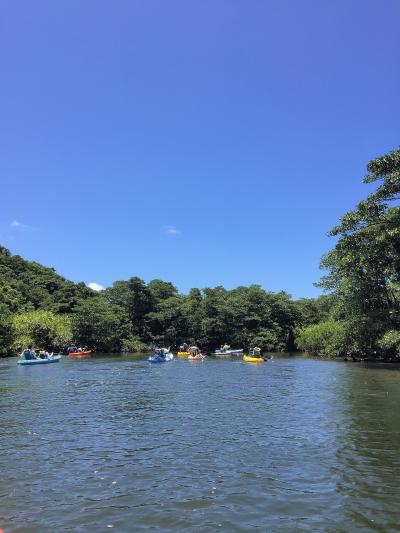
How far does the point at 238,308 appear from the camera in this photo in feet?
264

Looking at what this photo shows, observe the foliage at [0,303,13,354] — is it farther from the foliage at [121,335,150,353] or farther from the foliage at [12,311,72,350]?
the foliage at [121,335,150,353]

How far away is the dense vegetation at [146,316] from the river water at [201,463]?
53949mm

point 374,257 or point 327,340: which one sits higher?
point 374,257

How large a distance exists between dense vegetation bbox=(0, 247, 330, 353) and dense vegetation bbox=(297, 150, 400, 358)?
95.1 ft

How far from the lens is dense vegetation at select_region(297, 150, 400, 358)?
3762cm

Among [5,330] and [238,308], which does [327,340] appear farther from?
[5,330]

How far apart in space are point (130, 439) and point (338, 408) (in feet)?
31.4

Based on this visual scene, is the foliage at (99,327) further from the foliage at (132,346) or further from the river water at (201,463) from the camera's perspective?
the river water at (201,463)

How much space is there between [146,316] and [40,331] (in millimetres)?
20506

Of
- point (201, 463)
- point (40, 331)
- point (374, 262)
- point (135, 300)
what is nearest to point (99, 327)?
point (40, 331)

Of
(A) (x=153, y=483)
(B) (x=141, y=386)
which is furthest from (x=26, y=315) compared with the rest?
(A) (x=153, y=483)

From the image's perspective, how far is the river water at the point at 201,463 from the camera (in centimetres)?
873

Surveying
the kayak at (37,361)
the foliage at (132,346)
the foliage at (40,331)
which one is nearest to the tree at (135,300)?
the foliage at (132,346)

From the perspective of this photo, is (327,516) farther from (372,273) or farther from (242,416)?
(372,273)
